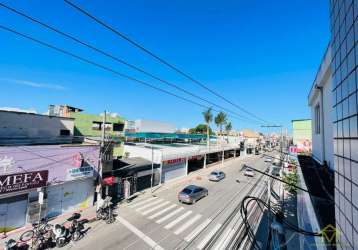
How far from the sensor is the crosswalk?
1257 cm

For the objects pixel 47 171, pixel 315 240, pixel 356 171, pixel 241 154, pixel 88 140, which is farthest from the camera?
pixel 241 154

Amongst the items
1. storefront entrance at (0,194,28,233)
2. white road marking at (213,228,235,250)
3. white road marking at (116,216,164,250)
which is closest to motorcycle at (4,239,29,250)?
storefront entrance at (0,194,28,233)

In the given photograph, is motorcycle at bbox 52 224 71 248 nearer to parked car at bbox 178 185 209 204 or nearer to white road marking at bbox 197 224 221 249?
white road marking at bbox 197 224 221 249

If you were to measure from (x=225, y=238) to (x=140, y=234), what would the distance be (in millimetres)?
5699

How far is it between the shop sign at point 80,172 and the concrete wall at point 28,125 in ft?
23.9

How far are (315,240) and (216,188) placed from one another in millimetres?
16902

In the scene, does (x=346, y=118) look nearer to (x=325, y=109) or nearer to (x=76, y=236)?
Result: (x=76, y=236)

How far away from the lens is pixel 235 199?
20844 millimetres

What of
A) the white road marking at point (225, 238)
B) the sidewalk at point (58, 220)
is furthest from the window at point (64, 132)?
the white road marking at point (225, 238)

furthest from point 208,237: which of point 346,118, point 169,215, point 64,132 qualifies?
point 64,132

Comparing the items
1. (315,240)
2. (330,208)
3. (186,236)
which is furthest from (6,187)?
(330,208)

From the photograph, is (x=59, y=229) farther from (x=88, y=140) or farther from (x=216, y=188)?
(x=216, y=188)

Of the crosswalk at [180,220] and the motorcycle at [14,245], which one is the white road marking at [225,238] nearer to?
the crosswalk at [180,220]

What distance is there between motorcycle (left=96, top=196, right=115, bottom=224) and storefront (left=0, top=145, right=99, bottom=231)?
2800 mm
